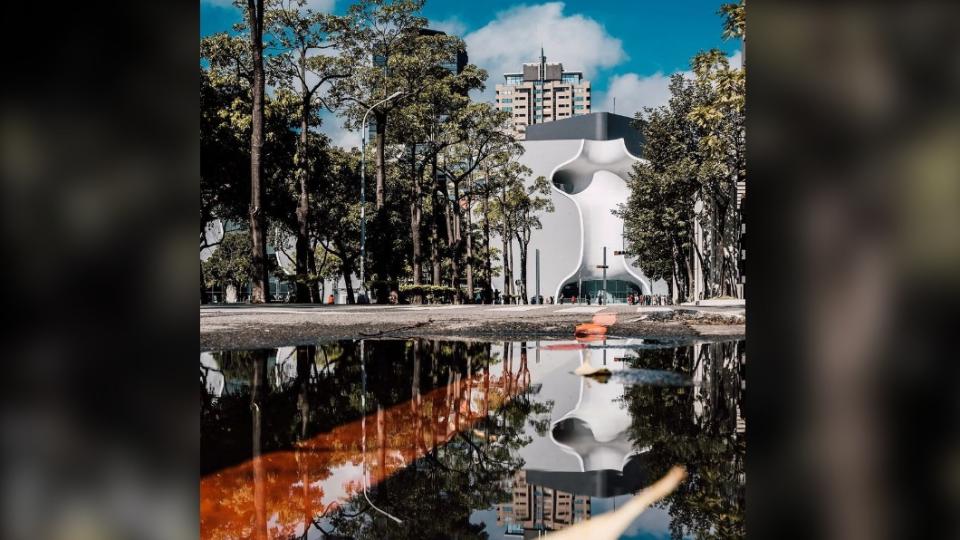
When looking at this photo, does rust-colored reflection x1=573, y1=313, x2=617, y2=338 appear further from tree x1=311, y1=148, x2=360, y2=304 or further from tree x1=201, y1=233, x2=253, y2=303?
tree x1=201, y1=233, x2=253, y2=303

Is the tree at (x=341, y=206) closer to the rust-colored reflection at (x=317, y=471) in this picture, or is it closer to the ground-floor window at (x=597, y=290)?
the rust-colored reflection at (x=317, y=471)

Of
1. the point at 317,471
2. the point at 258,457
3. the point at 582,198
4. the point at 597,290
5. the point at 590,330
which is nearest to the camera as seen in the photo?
the point at 317,471

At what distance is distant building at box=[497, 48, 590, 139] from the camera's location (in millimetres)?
173125

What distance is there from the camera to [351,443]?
2.21m

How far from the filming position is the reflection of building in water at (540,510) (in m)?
1.52

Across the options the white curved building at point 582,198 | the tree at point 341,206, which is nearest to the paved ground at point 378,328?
the tree at point 341,206

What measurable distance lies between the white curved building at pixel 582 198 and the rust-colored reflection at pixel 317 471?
251 ft

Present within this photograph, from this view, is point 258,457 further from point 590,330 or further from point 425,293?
point 425,293

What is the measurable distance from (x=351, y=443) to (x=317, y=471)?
31 centimetres

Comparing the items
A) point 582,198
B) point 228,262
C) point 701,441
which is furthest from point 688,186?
point 582,198

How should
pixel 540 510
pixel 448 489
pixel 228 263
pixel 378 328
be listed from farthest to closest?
pixel 228 263 < pixel 378 328 < pixel 448 489 < pixel 540 510

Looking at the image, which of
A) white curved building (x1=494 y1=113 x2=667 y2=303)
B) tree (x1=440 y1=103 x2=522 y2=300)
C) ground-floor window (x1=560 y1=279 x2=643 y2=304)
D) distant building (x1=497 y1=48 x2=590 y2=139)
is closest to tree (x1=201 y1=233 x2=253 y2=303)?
tree (x1=440 y1=103 x2=522 y2=300)
